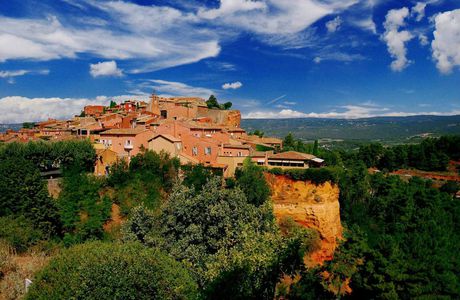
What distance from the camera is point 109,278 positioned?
17.4m

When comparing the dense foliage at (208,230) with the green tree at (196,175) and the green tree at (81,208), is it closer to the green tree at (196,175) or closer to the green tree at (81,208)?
the green tree at (196,175)

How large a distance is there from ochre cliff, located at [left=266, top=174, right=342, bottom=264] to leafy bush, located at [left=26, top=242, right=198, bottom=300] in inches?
928

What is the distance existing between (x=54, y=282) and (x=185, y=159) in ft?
87.0

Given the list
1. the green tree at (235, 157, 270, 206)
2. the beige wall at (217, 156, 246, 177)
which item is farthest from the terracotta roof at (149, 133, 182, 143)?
the green tree at (235, 157, 270, 206)

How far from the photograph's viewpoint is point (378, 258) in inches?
912

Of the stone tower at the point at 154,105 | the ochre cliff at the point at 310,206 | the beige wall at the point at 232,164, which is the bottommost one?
the ochre cliff at the point at 310,206

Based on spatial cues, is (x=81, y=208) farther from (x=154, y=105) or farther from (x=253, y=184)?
(x=154, y=105)

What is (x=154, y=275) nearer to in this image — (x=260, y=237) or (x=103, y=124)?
(x=260, y=237)

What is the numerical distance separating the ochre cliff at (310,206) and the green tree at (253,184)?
2269mm

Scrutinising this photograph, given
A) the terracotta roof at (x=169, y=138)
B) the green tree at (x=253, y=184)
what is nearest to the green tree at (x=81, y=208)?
the terracotta roof at (x=169, y=138)

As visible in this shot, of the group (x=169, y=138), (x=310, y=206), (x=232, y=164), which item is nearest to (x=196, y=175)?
(x=232, y=164)

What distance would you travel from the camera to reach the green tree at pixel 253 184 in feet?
125

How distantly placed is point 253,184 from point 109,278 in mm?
22939

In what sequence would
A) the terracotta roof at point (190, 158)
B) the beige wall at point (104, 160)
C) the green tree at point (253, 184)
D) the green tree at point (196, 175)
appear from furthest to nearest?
the beige wall at point (104, 160), the terracotta roof at point (190, 158), the green tree at point (196, 175), the green tree at point (253, 184)
